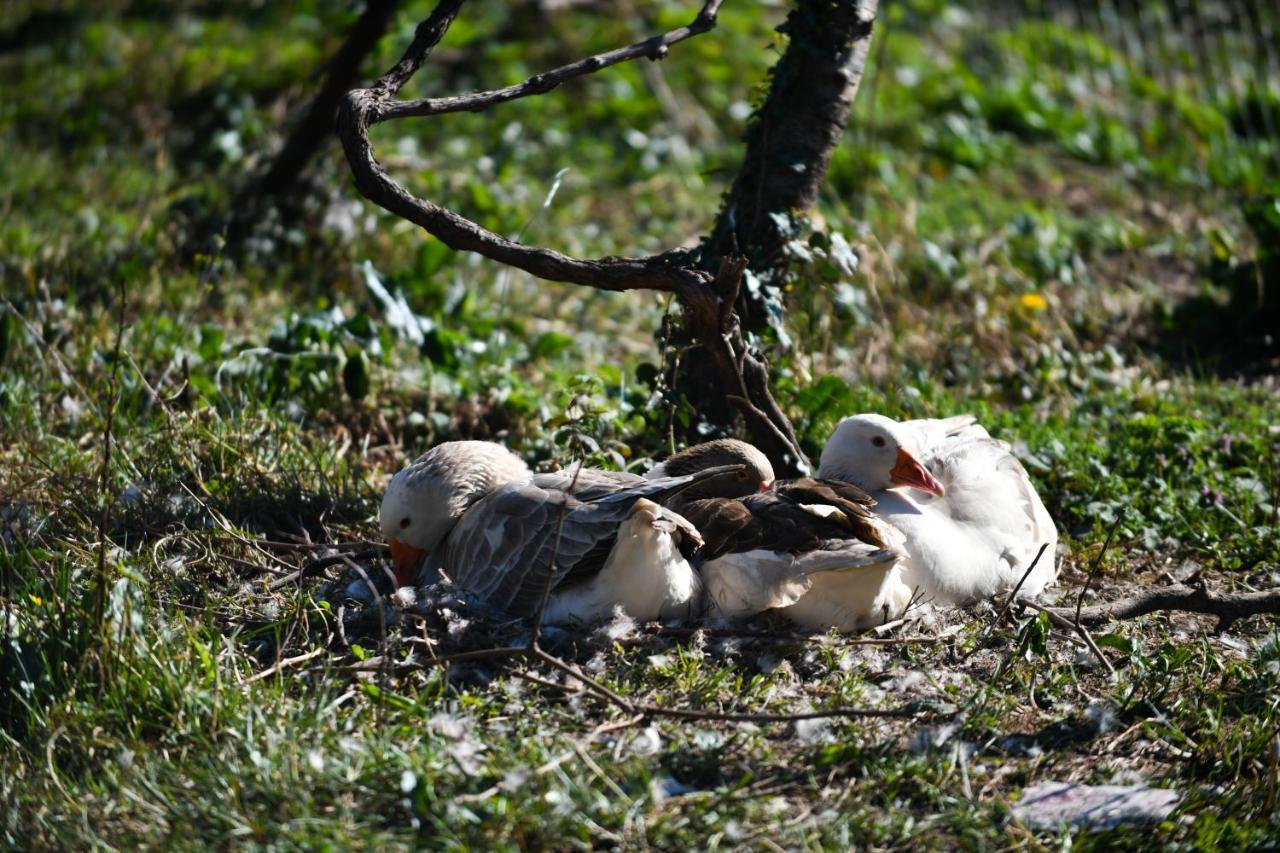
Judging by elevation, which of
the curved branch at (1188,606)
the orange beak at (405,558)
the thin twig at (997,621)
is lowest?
the curved branch at (1188,606)

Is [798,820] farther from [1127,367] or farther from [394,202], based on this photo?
[1127,367]

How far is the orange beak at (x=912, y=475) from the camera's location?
15.2 ft

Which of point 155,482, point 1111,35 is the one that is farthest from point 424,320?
point 1111,35

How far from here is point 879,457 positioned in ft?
15.3

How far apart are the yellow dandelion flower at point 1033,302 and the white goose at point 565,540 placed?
318cm

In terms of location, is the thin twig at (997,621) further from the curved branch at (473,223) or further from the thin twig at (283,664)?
the thin twig at (283,664)

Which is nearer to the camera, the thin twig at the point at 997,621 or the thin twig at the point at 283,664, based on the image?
the thin twig at the point at 283,664

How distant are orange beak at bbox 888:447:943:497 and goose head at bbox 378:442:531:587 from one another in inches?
50.9

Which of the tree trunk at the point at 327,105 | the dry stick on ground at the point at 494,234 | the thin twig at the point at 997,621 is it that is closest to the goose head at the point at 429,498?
the dry stick on ground at the point at 494,234

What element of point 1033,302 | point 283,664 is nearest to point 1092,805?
point 283,664

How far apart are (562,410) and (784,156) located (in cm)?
136

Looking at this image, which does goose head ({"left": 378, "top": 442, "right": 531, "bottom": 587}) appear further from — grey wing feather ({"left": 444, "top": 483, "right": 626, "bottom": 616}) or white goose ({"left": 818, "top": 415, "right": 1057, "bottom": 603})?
white goose ({"left": 818, "top": 415, "right": 1057, "bottom": 603})

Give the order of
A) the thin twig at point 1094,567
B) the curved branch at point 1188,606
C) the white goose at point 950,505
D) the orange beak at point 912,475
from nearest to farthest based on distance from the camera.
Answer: the thin twig at point 1094,567 < the curved branch at point 1188,606 < the white goose at point 950,505 < the orange beak at point 912,475

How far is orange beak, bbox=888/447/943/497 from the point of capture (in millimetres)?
4629
